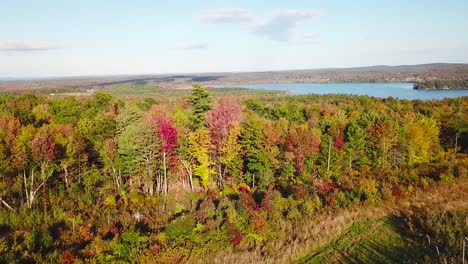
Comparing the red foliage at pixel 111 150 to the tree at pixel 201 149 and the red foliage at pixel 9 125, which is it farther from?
the red foliage at pixel 9 125

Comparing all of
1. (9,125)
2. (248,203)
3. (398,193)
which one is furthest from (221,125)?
(9,125)

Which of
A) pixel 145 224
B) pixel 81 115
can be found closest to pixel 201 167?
pixel 145 224

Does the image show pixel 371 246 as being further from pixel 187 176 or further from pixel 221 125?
pixel 187 176

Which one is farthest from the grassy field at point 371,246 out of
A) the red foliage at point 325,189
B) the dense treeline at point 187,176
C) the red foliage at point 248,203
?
the red foliage at point 248,203

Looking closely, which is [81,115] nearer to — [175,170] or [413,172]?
[175,170]

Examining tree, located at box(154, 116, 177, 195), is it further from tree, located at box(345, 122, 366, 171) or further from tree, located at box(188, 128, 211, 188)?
tree, located at box(345, 122, 366, 171)
